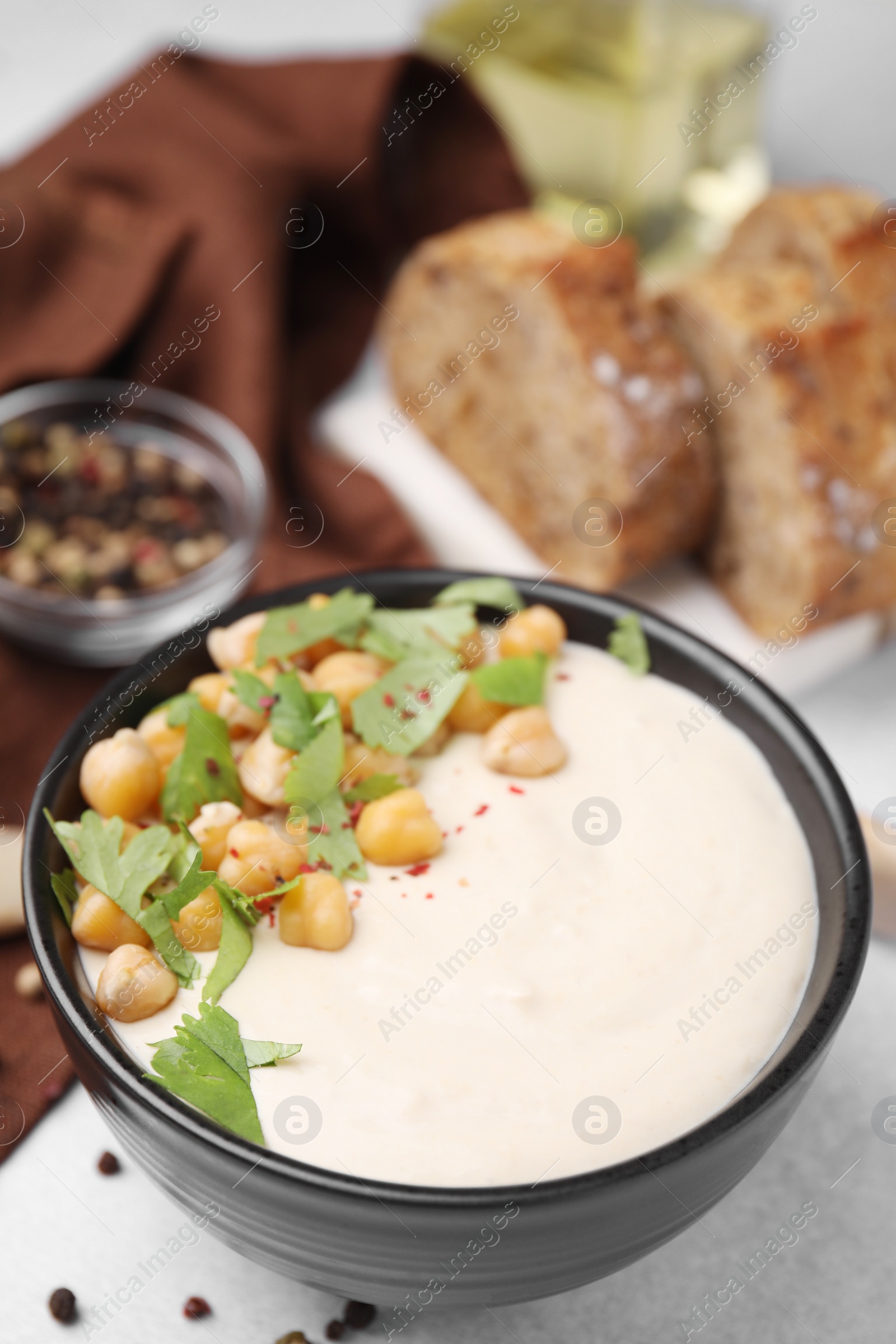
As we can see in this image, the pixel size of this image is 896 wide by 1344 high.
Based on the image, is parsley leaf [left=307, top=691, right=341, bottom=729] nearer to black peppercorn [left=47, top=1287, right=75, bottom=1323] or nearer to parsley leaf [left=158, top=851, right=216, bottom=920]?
parsley leaf [left=158, top=851, right=216, bottom=920]

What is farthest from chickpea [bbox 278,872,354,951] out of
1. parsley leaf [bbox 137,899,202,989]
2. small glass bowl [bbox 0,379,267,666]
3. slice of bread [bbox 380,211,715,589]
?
slice of bread [bbox 380,211,715,589]

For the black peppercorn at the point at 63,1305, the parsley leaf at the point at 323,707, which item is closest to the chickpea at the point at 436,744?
the parsley leaf at the point at 323,707

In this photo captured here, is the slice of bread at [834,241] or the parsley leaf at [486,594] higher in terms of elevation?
the slice of bread at [834,241]

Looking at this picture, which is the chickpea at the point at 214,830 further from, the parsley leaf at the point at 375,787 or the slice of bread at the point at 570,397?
the slice of bread at the point at 570,397

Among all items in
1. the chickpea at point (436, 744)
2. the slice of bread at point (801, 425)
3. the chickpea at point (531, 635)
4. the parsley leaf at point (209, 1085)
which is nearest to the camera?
the parsley leaf at point (209, 1085)

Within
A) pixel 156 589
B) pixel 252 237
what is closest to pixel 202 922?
pixel 156 589
